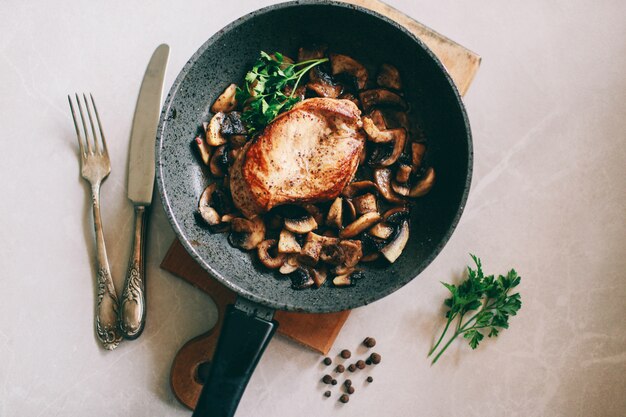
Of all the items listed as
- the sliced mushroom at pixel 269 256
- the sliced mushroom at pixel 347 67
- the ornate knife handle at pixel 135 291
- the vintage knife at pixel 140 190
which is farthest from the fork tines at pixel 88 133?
the sliced mushroom at pixel 347 67

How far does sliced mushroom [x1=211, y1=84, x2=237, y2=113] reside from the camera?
224 centimetres

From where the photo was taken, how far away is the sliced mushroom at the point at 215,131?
2186mm

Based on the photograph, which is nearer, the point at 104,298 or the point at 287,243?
the point at 287,243

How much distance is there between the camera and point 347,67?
2.28m

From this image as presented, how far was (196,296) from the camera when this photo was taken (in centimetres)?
238

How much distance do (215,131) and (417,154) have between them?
2.75 ft

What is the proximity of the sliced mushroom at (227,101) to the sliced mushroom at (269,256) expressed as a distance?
579 mm

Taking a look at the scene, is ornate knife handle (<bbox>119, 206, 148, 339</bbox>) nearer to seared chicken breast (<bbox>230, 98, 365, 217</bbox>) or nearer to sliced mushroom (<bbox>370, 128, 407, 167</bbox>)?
seared chicken breast (<bbox>230, 98, 365, 217</bbox>)

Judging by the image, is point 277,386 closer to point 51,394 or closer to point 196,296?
point 196,296

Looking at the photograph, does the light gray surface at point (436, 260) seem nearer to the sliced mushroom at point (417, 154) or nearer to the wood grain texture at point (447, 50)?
the wood grain texture at point (447, 50)

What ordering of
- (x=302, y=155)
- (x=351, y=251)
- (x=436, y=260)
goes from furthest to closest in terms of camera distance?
1. (x=436, y=260)
2. (x=351, y=251)
3. (x=302, y=155)

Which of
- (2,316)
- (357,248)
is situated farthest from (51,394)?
(357,248)

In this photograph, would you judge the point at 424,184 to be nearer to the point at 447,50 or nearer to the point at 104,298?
the point at 447,50

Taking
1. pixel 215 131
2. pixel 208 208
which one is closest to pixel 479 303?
pixel 208 208
